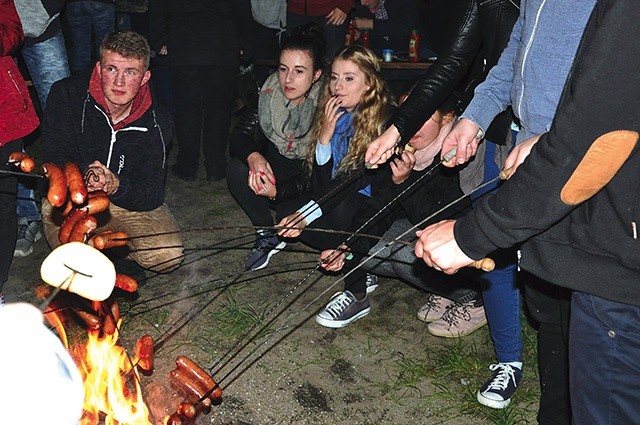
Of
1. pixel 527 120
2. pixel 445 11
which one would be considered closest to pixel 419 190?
pixel 527 120

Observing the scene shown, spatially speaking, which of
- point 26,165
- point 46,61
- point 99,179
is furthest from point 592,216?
point 46,61


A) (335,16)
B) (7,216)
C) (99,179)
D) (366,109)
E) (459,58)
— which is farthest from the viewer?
(335,16)

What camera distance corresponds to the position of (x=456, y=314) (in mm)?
4195

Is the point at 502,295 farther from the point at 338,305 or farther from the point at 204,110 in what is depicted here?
the point at 204,110

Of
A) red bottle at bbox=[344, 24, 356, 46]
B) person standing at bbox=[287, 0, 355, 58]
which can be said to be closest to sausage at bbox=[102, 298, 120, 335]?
person standing at bbox=[287, 0, 355, 58]

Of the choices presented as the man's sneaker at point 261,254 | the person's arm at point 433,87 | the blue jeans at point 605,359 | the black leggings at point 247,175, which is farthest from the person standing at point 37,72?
the blue jeans at point 605,359

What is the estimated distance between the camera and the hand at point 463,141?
3.04 m

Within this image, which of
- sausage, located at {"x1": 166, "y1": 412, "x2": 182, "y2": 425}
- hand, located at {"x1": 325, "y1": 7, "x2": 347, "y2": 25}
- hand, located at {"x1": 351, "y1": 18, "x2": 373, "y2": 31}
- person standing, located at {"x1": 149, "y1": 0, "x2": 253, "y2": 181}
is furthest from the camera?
hand, located at {"x1": 351, "y1": 18, "x2": 373, "y2": 31}

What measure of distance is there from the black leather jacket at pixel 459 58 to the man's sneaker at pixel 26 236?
3.02m

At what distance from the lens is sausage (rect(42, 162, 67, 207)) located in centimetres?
271

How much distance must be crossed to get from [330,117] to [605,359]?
2.77 m

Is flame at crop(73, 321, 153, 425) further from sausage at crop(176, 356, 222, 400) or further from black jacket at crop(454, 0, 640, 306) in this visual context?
black jacket at crop(454, 0, 640, 306)

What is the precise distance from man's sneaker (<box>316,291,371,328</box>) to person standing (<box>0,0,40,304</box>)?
6.25 feet

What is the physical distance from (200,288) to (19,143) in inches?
57.3
